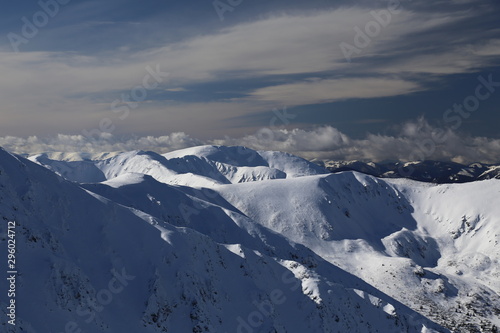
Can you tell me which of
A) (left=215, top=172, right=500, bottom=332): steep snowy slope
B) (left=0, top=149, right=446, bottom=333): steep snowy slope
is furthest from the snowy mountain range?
(left=215, top=172, right=500, bottom=332): steep snowy slope

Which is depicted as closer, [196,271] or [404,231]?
[196,271]

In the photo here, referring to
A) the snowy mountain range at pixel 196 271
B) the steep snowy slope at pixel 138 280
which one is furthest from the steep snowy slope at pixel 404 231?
the steep snowy slope at pixel 138 280

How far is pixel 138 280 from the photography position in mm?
55219

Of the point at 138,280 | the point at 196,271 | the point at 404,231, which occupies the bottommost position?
the point at 404,231

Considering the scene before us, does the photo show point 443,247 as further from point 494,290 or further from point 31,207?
point 31,207

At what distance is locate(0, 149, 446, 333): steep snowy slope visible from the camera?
1773 inches

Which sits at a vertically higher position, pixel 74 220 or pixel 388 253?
pixel 74 220

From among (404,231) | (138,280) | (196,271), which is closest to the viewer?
(138,280)

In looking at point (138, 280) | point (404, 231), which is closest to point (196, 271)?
point (138, 280)

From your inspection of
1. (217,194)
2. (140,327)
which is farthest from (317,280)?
(217,194)

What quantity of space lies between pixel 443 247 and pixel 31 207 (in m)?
136

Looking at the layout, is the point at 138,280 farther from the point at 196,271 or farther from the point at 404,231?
the point at 404,231

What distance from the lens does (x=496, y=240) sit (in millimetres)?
133875

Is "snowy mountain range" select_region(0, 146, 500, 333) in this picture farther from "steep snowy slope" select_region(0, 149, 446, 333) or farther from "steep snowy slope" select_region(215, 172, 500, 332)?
"steep snowy slope" select_region(215, 172, 500, 332)
